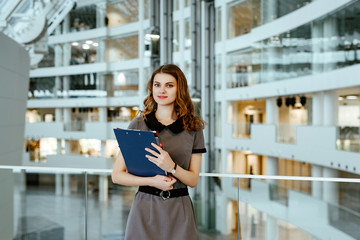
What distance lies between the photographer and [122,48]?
77.7ft

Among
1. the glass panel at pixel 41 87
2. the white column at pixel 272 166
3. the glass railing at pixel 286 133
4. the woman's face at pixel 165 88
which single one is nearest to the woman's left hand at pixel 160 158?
the woman's face at pixel 165 88

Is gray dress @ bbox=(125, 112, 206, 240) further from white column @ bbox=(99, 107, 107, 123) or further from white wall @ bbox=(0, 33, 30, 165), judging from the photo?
white column @ bbox=(99, 107, 107, 123)

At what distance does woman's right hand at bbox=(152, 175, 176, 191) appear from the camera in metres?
1.34

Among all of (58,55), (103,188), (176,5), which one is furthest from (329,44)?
(58,55)

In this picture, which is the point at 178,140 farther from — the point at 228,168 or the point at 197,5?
the point at 197,5

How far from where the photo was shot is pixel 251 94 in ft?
48.5

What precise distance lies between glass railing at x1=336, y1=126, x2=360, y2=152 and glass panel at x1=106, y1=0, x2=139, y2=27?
15548 millimetres

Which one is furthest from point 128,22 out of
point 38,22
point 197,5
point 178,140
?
point 178,140

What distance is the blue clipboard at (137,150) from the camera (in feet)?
4.14

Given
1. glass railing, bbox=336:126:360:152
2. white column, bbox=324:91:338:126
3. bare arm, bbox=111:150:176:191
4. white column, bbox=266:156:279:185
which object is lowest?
white column, bbox=266:156:279:185

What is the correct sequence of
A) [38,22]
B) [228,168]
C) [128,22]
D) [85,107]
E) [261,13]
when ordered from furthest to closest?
1. [85,107]
2. [128,22]
3. [228,168]
4. [261,13]
5. [38,22]

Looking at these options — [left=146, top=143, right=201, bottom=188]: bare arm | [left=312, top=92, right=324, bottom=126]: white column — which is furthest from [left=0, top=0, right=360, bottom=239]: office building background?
[left=146, top=143, right=201, bottom=188]: bare arm

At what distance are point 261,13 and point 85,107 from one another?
552 inches

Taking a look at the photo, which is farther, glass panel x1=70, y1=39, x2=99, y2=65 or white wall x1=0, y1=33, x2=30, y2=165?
glass panel x1=70, y1=39, x2=99, y2=65
